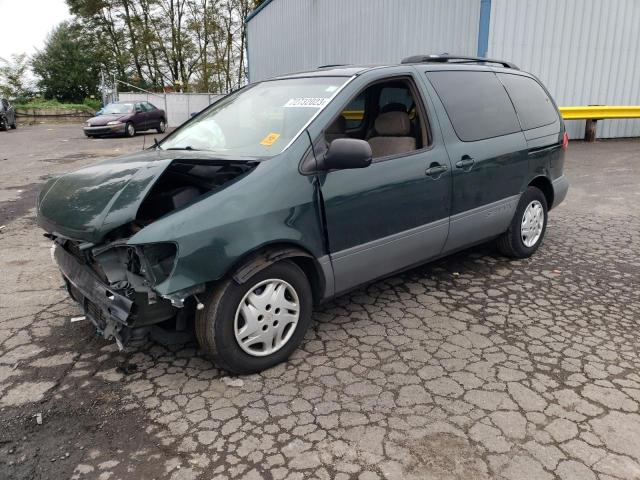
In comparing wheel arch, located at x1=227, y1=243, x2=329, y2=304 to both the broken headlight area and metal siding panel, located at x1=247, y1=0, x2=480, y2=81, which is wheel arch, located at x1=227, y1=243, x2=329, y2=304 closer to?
the broken headlight area

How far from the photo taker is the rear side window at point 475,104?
3957 millimetres

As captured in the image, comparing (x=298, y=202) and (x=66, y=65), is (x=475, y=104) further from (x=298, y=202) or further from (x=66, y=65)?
(x=66, y=65)

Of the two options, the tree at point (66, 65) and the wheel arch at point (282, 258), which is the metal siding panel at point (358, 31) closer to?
the wheel arch at point (282, 258)

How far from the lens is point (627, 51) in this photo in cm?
1259

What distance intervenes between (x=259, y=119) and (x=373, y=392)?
6.51ft

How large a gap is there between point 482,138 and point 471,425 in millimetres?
2426

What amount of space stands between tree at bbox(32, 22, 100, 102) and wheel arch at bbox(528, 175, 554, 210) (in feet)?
135

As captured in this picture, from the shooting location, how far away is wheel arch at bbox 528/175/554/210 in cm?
478

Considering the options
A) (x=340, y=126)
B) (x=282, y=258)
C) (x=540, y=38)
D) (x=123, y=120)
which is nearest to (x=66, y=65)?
(x=123, y=120)

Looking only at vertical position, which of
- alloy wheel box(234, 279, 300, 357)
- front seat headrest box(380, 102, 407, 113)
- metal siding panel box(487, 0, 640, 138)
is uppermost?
metal siding panel box(487, 0, 640, 138)

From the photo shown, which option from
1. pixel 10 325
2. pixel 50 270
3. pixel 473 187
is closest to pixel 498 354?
pixel 473 187

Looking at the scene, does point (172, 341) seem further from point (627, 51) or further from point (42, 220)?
point (627, 51)

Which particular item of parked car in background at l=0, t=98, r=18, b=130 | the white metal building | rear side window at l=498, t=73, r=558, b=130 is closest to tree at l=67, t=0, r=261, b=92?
parked car in background at l=0, t=98, r=18, b=130

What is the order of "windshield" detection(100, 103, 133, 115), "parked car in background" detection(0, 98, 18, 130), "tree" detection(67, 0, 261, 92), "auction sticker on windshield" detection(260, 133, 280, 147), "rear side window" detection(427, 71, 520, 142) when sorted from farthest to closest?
"tree" detection(67, 0, 261, 92) → "parked car in background" detection(0, 98, 18, 130) → "windshield" detection(100, 103, 133, 115) → "rear side window" detection(427, 71, 520, 142) → "auction sticker on windshield" detection(260, 133, 280, 147)
